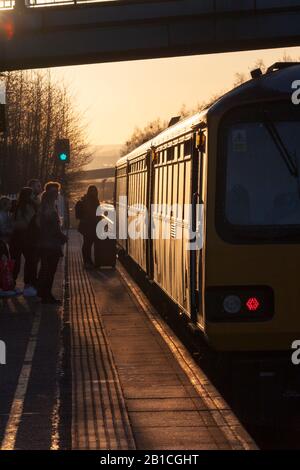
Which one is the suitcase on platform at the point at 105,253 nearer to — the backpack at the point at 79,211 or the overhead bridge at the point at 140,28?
the backpack at the point at 79,211

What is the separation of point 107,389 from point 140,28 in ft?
45.9

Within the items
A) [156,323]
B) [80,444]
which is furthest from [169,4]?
[80,444]

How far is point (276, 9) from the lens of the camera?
23.0 metres

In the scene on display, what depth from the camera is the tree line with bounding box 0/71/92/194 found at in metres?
52.6

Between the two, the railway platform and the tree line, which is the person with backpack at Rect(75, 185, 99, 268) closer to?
the railway platform

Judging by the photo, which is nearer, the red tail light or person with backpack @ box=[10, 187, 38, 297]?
the red tail light

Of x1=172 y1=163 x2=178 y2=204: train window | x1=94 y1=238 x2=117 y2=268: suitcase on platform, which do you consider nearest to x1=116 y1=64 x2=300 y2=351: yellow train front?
x1=172 y1=163 x2=178 y2=204: train window

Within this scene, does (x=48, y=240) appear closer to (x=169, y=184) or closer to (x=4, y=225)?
(x=4, y=225)

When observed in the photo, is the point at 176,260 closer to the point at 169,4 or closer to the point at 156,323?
the point at 156,323

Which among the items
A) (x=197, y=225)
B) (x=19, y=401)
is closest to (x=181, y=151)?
(x=197, y=225)

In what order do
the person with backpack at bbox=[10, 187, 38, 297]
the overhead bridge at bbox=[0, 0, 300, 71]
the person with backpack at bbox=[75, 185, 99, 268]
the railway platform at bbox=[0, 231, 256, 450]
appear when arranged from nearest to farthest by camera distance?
the railway platform at bbox=[0, 231, 256, 450] → the person with backpack at bbox=[10, 187, 38, 297] → the overhead bridge at bbox=[0, 0, 300, 71] → the person with backpack at bbox=[75, 185, 99, 268]

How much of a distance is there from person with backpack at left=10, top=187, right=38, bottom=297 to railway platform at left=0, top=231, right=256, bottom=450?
8.17 ft

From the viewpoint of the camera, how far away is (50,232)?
18.8 meters
